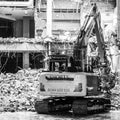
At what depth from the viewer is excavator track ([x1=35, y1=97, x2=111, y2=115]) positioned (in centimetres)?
2028

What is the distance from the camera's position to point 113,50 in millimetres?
35562

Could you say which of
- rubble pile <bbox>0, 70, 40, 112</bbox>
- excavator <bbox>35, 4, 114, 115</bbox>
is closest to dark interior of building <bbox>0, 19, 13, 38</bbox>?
rubble pile <bbox>0, 70, 40, 112</bbox>

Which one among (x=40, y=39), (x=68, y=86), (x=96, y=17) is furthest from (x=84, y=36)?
(x=40, y=39)

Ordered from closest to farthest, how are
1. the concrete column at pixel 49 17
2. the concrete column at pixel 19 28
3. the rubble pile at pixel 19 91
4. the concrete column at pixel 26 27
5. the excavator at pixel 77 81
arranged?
1. the excavator at pixel 77 81
2. the rubble pile at pixel 19 91
3. the concrete column at pixel 49 17
4. the concrete column at pixel 26 27
5. the concrete column at pixel 19 28

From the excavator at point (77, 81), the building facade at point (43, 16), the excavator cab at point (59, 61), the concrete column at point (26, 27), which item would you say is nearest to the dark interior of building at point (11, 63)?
the building facade at point (43, 16)

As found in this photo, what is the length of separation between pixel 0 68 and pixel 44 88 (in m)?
19.0

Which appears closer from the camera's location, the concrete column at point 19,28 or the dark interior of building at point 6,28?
the concrete column at point 19,28

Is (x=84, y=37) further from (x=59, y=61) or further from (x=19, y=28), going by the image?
(x=19, y=28)

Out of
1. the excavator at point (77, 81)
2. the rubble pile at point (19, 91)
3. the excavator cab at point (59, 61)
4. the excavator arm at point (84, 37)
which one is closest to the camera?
the excavator at point (77, 81)

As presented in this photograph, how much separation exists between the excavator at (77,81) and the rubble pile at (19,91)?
2.32 m

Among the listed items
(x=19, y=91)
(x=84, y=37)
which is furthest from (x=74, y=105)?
(x=19, y=91)

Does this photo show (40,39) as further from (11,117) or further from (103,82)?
(11,117)

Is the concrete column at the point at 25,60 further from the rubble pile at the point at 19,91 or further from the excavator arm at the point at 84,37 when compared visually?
the excavator arm at the point at 84,37

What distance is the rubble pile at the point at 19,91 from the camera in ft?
77.6
